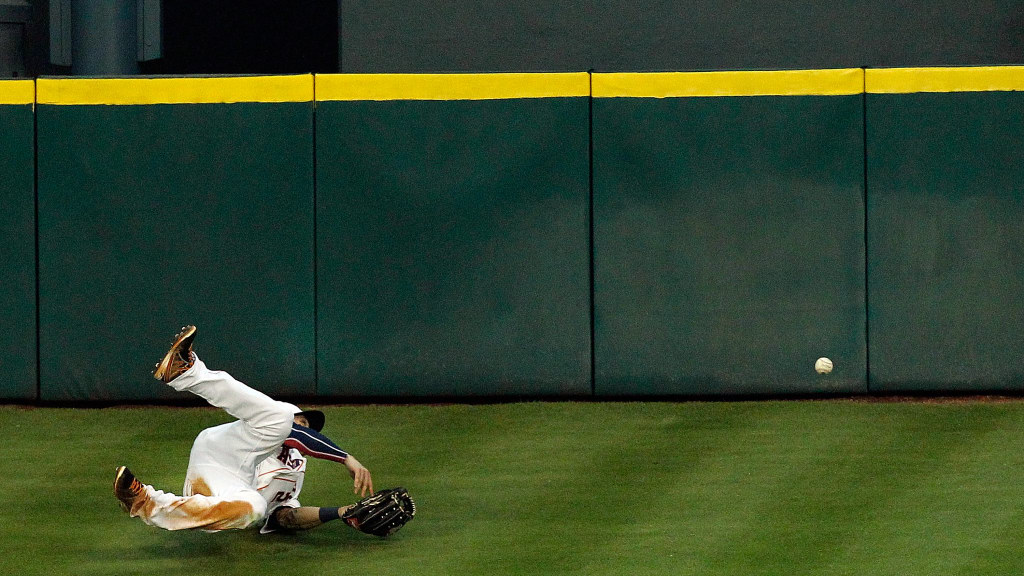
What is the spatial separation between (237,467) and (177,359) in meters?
0.59

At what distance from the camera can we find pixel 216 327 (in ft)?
32.2

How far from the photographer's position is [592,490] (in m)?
7.29

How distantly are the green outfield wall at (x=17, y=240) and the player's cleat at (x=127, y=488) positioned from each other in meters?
4.28

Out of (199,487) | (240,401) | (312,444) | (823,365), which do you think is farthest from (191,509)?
(823,365)

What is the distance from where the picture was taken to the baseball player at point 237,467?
602 cm

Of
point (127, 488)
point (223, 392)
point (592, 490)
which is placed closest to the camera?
point (127, 488)

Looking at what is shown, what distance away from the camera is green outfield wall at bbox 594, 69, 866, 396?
9.70 m

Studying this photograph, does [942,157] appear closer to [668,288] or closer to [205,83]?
[668,288]

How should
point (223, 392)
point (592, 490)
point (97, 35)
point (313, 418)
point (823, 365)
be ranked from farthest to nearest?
1. point (97, 35)
2. point (823, 365)
3. point (592, 490)
4. point (313, 418)
5. point (223, 392)

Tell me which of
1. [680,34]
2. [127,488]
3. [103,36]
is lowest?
[127,488]

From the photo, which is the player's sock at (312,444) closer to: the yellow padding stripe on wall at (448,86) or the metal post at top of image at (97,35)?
the yellow padding stripe on wall at (448,86)

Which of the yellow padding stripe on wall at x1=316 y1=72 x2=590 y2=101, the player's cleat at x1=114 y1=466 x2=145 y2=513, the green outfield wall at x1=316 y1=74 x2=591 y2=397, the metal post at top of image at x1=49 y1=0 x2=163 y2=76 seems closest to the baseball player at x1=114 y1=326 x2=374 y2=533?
the player's cleat at x1=114 y1=466 x2=145 y2=513

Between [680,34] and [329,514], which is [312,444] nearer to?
[329,514]

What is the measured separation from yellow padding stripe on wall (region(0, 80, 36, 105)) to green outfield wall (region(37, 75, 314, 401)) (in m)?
Answer: 0.10
